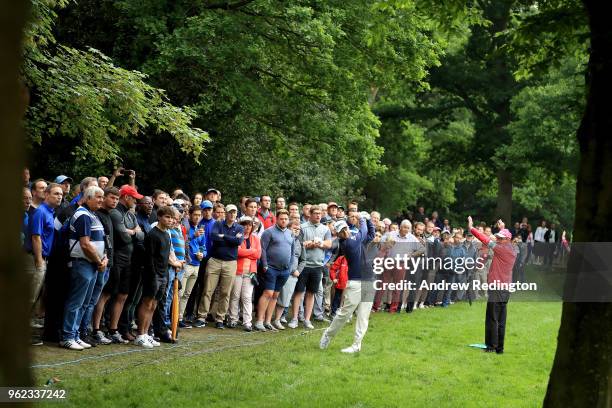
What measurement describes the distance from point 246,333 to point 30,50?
6122 mm

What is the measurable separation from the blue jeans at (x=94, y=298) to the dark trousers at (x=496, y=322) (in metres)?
6.54

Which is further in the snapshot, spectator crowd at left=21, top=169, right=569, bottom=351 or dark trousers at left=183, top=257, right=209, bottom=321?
dark trousers at left=183, top=257, right=209, bottom=321

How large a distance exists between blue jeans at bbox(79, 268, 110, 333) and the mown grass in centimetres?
51

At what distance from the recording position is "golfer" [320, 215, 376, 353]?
505 inches

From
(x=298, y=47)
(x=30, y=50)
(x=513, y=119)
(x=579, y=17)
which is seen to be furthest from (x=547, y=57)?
(x=513, y=119)

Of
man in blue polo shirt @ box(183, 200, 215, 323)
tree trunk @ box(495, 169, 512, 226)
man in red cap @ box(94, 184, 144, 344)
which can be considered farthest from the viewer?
tree trunk @ box(495, 169, 512, 226)

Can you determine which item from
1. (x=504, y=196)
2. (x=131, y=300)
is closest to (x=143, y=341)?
(x=131, y=300)

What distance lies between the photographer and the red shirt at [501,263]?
13.9 metres

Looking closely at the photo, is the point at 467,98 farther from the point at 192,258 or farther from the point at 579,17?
the point at 579,17

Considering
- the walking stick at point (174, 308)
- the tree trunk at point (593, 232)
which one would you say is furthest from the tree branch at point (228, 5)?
the tree trunk at point (593, 232)

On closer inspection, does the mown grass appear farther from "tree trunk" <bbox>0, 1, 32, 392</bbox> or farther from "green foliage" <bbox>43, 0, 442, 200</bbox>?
"green foliage" <bbox>43, 0, 442, 200</bbox>

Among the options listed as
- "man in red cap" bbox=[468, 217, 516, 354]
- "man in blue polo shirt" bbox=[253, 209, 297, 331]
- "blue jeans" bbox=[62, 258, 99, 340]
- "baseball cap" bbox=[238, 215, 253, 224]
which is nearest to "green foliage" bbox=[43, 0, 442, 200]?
"man in blue polo shirt" bbox=[253, 209, 297, 331]

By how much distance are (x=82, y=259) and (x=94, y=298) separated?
718 millimetres

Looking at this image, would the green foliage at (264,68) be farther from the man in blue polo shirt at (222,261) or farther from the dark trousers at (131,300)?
the dark trousers at (131,300)
